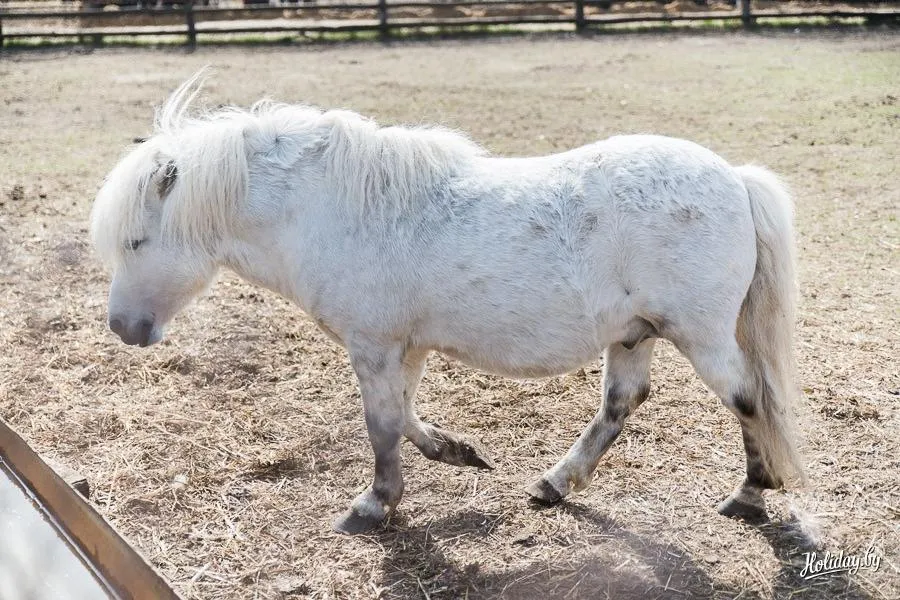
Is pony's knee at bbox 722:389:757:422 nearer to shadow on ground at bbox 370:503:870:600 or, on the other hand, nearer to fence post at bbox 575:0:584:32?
shadow on ground at bbox 370:503:870:600

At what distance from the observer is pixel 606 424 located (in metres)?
3.49

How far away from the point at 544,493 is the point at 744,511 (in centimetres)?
77

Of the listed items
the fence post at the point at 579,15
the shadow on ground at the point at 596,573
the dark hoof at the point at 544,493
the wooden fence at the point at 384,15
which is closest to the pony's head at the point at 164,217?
the shadow on ground at the point at 596,573

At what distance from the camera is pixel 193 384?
4512mm

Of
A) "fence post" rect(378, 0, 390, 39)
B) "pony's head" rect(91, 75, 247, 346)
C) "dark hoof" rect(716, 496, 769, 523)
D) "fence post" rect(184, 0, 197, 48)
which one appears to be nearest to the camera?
"pony's head" rect(91, 75, 247, 346)

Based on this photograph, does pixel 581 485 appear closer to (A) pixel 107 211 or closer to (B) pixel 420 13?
(A) pixel 107 211

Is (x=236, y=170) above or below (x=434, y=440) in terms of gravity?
above

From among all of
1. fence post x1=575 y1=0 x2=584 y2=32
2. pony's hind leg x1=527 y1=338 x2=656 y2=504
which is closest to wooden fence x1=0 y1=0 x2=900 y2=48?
fence post x1=575 y1=0 x2=584 y2=32

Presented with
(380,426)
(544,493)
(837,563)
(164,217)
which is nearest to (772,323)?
(837,563)

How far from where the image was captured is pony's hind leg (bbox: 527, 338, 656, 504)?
3445 mm

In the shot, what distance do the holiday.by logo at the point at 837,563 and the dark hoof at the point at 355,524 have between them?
1.56 metres

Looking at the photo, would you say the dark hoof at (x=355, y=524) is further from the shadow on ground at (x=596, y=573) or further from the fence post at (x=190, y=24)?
the fence post at (x=190, y=24)

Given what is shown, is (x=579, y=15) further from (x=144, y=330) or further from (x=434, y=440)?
(x=144, y=330)

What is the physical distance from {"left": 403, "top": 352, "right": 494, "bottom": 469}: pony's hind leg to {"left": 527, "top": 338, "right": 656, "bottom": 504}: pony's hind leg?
30cm
